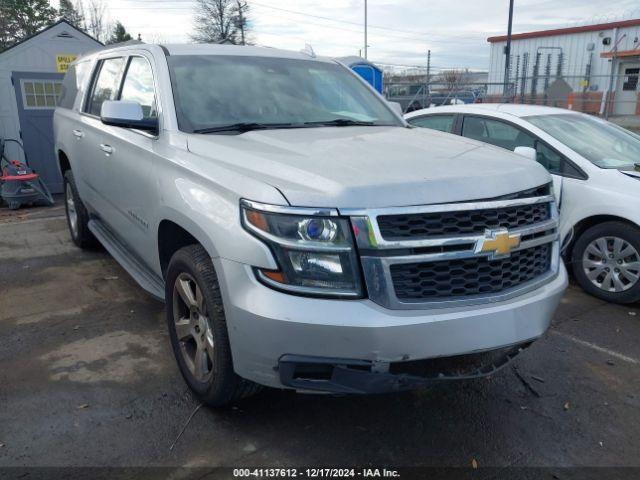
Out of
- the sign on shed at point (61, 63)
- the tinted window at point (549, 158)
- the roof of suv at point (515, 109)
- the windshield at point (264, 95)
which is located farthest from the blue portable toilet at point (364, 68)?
the windshield at point (264, 95)

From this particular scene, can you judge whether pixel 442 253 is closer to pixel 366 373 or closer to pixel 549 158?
pixel 366 373

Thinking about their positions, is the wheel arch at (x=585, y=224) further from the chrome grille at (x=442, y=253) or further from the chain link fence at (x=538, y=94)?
the chain link fence at (x=538, y=94)

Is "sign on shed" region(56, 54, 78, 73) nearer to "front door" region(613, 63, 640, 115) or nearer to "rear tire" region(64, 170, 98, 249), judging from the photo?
"rear tire" region(64, 170, 98, 249)

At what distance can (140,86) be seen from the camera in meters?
3.88

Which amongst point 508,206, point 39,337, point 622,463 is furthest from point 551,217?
point 39,337

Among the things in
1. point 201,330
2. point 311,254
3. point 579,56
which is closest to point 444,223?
point 311,254

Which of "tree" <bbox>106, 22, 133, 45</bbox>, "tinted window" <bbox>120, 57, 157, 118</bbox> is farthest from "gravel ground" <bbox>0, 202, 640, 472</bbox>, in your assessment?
"tree" <bbox>106, 22, 133, 45</bbox>

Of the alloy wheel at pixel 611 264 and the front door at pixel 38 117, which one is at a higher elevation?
the front door at pixel 38 117

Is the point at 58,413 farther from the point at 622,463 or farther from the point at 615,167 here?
the point at 615,167

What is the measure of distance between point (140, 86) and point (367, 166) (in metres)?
2.11

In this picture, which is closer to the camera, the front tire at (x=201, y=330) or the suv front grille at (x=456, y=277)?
the suv front grille at (x=456, y=277)

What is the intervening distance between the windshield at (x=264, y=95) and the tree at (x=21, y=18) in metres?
42.2

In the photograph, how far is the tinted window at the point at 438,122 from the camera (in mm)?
6355

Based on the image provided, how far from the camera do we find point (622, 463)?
272cm
